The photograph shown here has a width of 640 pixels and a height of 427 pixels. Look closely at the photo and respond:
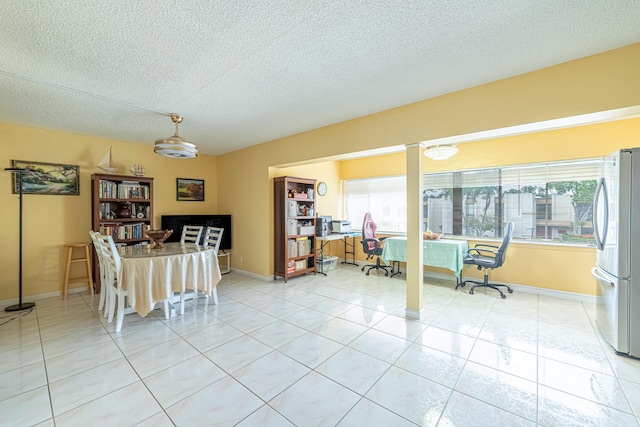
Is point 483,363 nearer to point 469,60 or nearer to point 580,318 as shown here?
point 580,318

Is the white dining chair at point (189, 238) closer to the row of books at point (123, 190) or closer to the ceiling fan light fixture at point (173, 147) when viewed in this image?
the row of books at point (123, 190)

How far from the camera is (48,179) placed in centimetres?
384

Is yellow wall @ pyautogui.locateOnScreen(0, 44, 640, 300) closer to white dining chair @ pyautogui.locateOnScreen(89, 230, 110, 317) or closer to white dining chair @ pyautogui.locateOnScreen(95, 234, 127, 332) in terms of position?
white dining chair @ pyautogui.locateOnScreen(89, 230, 110, 317)

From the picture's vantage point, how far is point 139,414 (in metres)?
1.62

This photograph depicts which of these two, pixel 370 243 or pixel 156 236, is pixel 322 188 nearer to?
pixel 370 243

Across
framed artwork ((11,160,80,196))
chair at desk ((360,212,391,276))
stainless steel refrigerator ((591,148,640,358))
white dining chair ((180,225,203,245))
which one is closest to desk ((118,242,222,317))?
white dining chair ((180,225,203,245))

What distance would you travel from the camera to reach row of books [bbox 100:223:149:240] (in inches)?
163

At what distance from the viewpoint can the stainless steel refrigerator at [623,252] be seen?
7.13 ft

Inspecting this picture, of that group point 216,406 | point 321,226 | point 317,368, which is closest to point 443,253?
point 321,226

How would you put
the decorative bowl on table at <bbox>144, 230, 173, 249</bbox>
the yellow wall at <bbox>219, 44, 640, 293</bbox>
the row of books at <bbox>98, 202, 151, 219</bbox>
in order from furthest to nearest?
1. the row of books at <bbox>98, 202, 151, 219</bbox>
2. the decorative bowl on table at <bbox>144, 230, 173, 249</bbox>
3. the yellow wall at <bbox>219, 44, 640, 293</bbox>

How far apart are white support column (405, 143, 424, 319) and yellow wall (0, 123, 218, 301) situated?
4.84 metres

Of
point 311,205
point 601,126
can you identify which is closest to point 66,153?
point 311,205

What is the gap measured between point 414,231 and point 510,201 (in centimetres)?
248

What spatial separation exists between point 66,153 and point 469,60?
559 centimetres
